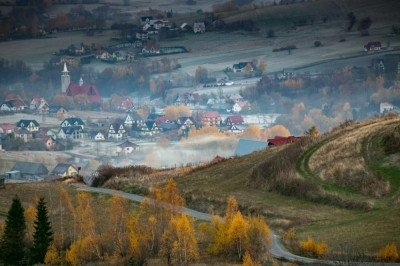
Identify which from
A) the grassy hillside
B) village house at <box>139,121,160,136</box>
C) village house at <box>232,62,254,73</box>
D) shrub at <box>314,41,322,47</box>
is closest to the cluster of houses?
village house at <box>139,121,160,136</box>

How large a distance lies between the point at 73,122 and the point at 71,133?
2327 mm

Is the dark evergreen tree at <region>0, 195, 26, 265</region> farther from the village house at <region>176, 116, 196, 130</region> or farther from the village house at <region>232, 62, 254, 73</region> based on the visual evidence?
the village house at <region>232, 62, 254, 73</region>

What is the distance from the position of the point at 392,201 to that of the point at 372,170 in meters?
2.61

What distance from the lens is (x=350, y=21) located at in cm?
9150

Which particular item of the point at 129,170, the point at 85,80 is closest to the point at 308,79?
the point at 85,80

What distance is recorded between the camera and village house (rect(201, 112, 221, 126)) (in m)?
77.6

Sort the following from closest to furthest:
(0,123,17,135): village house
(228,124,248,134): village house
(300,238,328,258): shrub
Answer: (300,238,328,258): shrub, (0,123,17,135): village house, (228,124,248,134): village house

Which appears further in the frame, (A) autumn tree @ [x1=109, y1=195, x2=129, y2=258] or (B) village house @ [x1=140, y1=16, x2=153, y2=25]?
(B) village house @ [x1=140, y1=16, x2=153, y2=25]

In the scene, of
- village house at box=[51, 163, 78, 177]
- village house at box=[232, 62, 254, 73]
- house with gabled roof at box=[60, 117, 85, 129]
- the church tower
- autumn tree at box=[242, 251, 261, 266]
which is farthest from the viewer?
the church tower

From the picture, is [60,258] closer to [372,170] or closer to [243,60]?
[372,170]

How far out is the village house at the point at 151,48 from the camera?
3679 inches

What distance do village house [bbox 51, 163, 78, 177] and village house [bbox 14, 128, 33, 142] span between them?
11563mm

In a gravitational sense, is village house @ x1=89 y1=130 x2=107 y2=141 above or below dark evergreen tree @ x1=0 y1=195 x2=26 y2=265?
above

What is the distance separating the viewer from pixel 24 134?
72.3 meters
